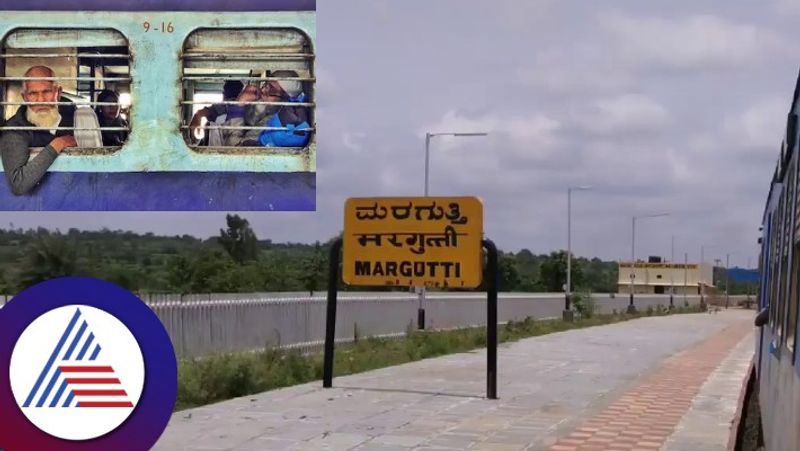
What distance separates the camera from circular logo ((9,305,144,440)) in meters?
3.29

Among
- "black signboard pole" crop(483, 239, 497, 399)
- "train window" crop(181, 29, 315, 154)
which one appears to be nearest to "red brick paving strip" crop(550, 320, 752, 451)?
"black signboard pole" crop(483, 239, 497, 399)

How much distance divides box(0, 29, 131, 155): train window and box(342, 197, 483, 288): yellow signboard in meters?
6.24

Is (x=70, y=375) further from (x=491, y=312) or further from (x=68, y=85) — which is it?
(x=68, y=85)

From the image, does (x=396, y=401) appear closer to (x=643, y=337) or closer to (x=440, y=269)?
(x=440, y=269)

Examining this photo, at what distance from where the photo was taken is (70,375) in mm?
3314

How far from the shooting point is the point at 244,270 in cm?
3616

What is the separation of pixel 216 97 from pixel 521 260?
78786 millimetres

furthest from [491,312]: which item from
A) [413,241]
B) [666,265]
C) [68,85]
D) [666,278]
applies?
[666,265]

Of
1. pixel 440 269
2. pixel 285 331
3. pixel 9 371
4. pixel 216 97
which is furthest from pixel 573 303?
pixel 9 371

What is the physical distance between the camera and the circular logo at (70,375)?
10.8 feet

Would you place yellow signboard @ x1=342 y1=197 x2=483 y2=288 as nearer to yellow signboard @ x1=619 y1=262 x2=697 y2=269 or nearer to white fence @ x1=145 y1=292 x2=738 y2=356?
white fence @ x1=145 y1=292 x2=738 y2=356

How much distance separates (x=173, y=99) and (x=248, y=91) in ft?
4.26

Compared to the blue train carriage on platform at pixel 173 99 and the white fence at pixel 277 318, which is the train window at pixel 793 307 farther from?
the blue train carriage on platform at pixel 173 99

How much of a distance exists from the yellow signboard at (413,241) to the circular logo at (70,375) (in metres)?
9.49
